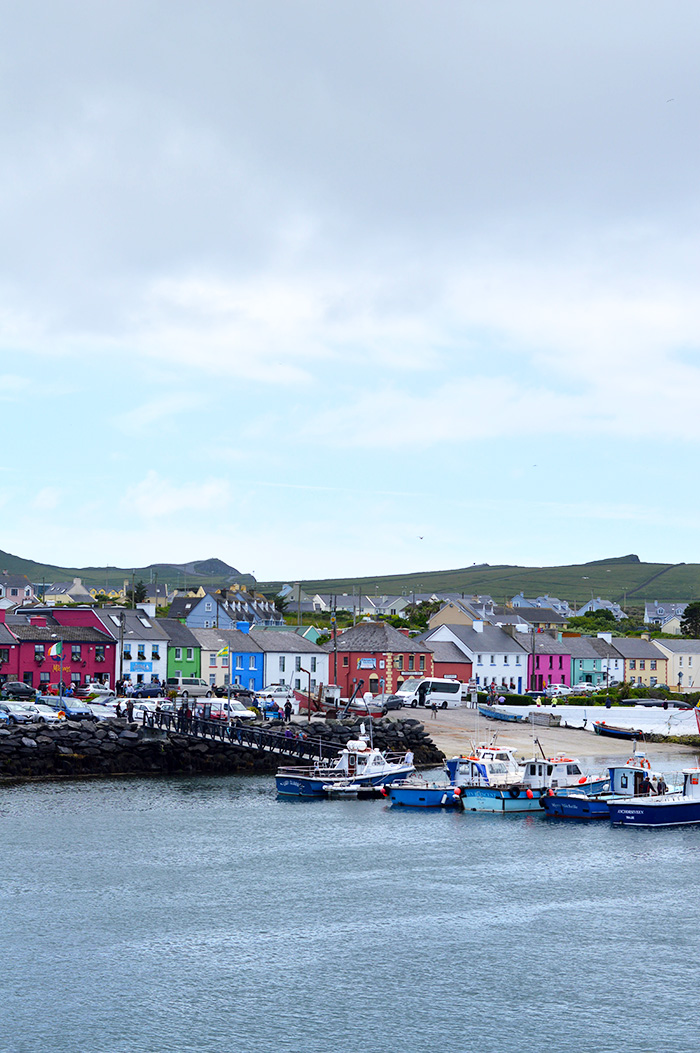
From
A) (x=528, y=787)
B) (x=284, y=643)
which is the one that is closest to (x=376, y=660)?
(x=284, y=643)

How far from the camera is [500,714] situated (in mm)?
Answer: 112438

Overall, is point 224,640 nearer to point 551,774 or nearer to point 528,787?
point 551,774

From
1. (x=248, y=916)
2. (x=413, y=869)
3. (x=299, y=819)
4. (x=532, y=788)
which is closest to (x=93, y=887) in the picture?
(x=248, y=916)

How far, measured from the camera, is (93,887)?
48125 millimetres

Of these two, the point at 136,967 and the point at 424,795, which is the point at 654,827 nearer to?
the point at 424,795

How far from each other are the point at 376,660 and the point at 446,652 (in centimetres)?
1094

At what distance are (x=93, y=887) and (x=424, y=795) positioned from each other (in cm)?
2663

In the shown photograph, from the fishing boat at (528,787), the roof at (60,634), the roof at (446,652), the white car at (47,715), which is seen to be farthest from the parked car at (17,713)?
the roof at (446,652)

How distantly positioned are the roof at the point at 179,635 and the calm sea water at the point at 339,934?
5892cm

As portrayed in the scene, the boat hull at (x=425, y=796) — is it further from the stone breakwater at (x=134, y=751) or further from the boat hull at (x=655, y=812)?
the stone breakwater at (x=134, y=751)

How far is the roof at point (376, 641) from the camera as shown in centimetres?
12569

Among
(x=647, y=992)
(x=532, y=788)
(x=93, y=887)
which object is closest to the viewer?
(x=647, y=992)

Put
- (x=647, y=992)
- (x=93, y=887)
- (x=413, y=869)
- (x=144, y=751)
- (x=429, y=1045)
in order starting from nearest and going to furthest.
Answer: (x=429, y=1045)
(x=647, y=992)
(x=93, y=887)
(x=413, y=869)
(x=144, y=751)

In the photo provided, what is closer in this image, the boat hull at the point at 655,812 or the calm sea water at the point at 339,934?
the calm sea water at the point at 339,934
